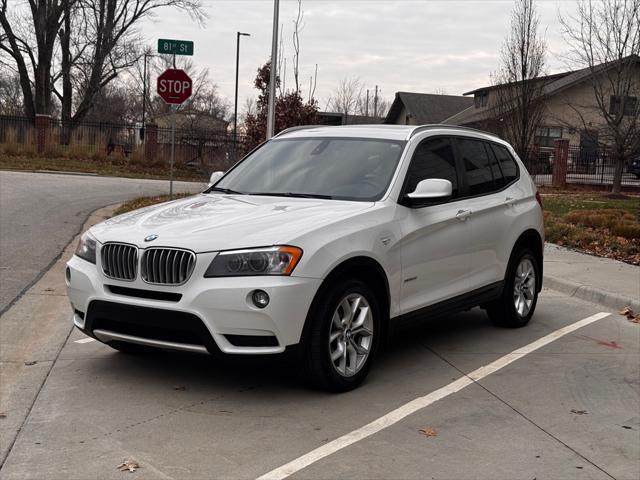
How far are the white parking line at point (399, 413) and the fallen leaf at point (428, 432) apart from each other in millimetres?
206

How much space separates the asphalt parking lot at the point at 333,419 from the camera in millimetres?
4016

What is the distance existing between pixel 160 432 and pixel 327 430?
95 cm

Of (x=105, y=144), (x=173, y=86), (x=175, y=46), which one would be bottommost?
(x=105, y=144)

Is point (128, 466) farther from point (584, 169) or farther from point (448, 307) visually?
point (584, 169)

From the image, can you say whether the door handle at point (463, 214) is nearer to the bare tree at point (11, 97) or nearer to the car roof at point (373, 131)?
the car roof at point (373, 131)

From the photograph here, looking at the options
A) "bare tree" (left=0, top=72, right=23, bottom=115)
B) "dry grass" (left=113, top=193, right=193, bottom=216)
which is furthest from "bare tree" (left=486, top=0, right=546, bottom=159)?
"bare tree" (left=0, top=72, right=23, bottom=115)

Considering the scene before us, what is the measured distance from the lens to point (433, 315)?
6.08 metres

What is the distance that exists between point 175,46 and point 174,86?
0.73 meters

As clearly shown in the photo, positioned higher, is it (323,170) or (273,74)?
(273,74)

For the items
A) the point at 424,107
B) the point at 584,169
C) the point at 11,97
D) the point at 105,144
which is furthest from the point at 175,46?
the point at 11,97

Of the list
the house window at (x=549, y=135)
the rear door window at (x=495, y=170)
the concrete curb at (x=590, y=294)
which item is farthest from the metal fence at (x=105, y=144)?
the rear door window at (x=495, y=170)

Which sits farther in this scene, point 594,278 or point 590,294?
point 594,278

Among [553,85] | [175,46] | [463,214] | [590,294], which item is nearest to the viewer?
[463,214]

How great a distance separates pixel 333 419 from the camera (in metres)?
4.71
